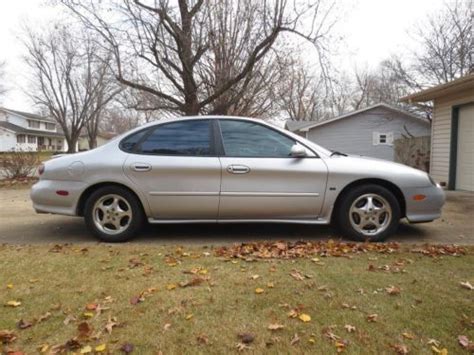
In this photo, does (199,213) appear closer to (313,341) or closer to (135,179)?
(135,179)

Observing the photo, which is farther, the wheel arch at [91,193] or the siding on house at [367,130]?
the siding on house at [367,130]

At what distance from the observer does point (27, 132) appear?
203 feet

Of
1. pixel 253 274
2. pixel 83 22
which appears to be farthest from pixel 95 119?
pixel 253 274

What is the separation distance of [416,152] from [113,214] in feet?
45.4

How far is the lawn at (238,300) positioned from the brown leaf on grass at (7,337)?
0.4 inches

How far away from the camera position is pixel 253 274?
3705 mm

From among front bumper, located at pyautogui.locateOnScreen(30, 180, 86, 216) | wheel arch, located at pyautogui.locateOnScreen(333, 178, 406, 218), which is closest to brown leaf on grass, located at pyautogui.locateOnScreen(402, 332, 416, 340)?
wheel arch, located at pyautogui.locateOnScreen(333, 178, 406, 218)

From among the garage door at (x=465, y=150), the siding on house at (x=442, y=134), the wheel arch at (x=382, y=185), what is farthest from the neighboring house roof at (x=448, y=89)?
the wheel arch at (x=382, y=185)

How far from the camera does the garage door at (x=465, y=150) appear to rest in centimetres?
1009

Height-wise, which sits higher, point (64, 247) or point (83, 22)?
point (83, 22)

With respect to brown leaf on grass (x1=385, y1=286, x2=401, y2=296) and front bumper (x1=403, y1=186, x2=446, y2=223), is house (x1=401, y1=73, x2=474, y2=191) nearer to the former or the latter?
front bumper (x1=403, y1=186, x2=446, y2=223)

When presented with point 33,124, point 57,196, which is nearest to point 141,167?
point 57,196

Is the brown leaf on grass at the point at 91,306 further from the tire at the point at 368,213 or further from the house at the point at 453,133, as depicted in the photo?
the house at the point at 453,133

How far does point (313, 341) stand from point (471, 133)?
373 inches
